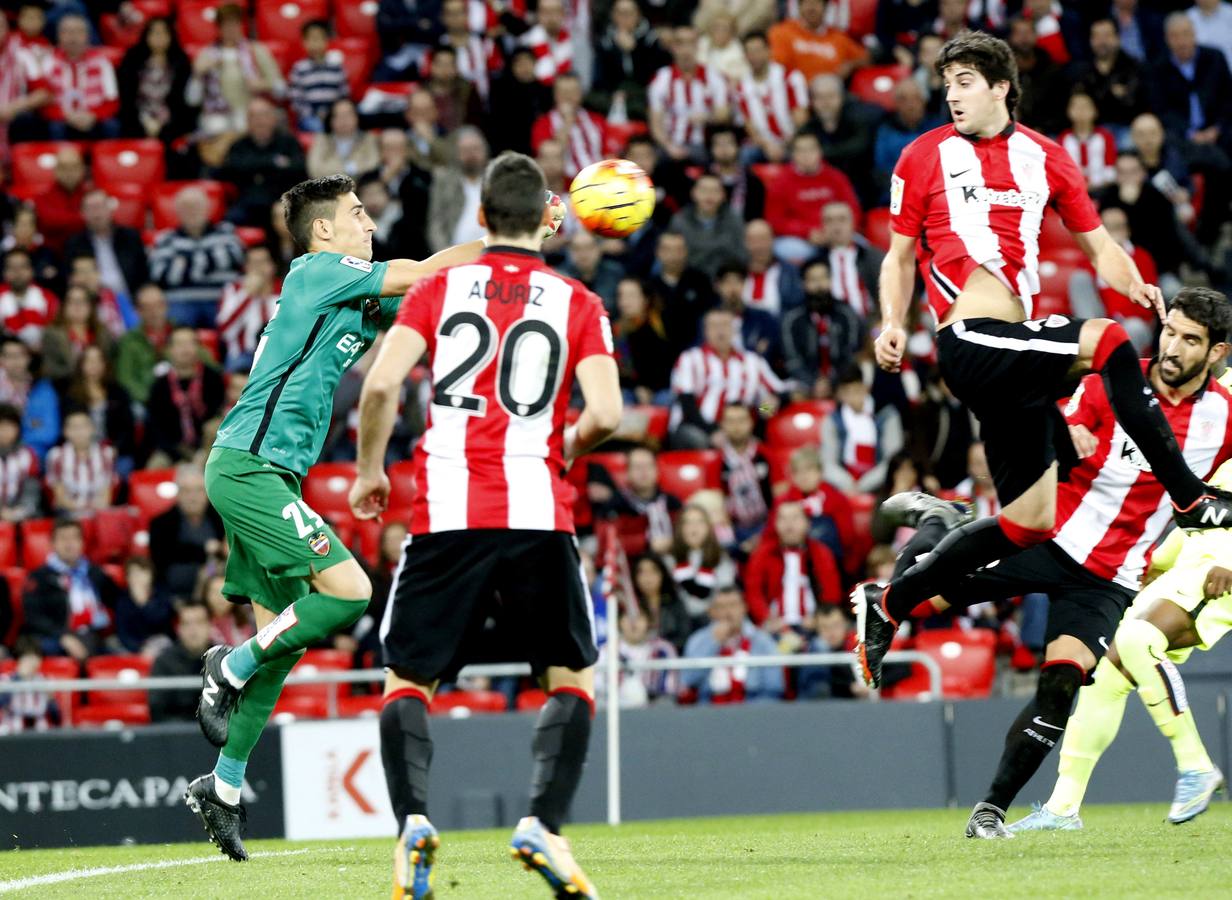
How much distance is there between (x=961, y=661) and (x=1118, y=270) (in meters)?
6.09

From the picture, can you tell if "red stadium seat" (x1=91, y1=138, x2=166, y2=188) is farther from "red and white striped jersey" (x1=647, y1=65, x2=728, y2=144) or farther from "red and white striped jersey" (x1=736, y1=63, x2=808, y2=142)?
"red and white striped jersey" (x1=736, y1=63, x2=808, y2=142)

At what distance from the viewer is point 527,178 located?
5832mm

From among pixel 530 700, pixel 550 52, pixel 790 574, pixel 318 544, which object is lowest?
pixel 530 700

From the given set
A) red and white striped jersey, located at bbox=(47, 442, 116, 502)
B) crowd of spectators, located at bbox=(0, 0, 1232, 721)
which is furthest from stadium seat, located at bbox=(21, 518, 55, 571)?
red and white striped jersey, located at bbox=(47, 442, 116, 502)

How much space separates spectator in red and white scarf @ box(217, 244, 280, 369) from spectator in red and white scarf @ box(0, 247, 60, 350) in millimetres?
1463

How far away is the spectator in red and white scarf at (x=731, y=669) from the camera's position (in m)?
12.9

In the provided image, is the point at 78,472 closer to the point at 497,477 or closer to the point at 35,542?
the point at 35,542

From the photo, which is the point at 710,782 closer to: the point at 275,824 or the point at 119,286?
the point at 275,824

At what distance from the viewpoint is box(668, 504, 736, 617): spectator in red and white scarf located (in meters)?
13.6

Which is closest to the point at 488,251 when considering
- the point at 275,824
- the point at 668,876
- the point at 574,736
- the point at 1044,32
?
the point at 574,736

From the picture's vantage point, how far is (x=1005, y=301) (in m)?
7.22

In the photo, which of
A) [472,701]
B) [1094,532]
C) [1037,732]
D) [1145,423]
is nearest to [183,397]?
[472,701]

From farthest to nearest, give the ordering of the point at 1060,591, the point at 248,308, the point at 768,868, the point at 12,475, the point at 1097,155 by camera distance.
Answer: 1. the point at 1097,155
2. the point at 248,308
3. the point at 12,475
4. the point at 1060,591
5. the point at 768,868

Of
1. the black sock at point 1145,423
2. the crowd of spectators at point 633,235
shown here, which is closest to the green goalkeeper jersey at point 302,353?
the black sock at point 1145,423
